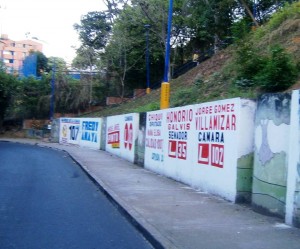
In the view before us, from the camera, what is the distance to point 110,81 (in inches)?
1783

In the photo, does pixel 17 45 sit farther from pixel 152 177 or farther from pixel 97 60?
pixel 152 177

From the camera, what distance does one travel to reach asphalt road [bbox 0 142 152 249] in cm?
687

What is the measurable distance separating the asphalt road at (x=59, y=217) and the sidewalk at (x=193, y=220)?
0.34 m

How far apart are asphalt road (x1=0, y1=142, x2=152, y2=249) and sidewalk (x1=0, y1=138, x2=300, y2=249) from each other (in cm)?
34

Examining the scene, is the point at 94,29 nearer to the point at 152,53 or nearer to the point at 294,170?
the point at 152,53

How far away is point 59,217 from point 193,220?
2539 millimetres

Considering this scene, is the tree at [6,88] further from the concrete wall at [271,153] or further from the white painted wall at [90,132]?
the concrete wall at [271,153]

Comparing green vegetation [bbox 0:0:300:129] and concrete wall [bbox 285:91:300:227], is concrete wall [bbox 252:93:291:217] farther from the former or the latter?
green vegetation [bbox 0:0:300:129]

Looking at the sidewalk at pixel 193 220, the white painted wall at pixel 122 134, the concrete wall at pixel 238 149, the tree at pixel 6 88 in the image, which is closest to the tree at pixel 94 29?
the tree at pixel 6 88

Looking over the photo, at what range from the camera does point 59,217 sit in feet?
28.2

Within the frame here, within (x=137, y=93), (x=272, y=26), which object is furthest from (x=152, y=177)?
(x=137, y=93)

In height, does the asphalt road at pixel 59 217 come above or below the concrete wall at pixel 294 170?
below

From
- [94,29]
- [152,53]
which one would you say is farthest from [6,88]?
[152,53]

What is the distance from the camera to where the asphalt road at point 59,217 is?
22.5ft
